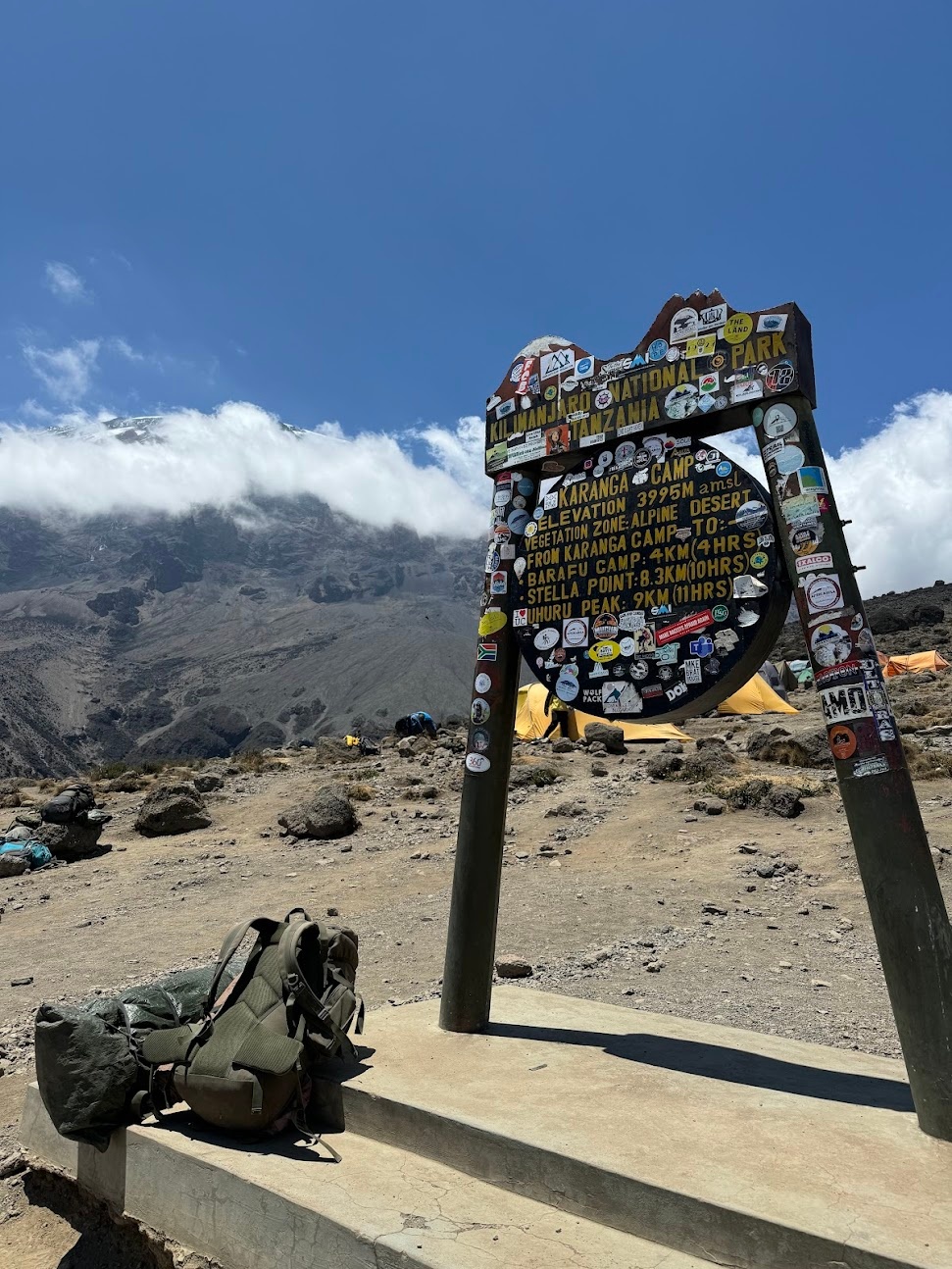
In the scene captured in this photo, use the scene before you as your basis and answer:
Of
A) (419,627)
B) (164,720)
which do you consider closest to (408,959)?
(164,720)

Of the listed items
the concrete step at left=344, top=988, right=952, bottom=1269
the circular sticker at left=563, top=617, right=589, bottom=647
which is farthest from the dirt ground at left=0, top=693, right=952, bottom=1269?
the circular sticker at left=563, top=617, right=589, bottom=647

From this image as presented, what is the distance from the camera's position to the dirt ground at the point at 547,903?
615 cm

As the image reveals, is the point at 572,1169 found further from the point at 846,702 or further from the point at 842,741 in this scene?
the point at 846,702

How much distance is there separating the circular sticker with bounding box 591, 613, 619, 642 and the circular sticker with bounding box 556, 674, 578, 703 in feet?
0.82

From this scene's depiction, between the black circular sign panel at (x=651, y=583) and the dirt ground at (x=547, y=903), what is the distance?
1.09 m

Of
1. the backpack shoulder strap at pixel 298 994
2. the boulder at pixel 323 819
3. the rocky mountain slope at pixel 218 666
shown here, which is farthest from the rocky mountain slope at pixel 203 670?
the backpack shoulder strap at pixel 298 994

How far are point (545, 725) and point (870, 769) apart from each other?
20.5m

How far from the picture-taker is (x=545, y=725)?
23625 millimetres

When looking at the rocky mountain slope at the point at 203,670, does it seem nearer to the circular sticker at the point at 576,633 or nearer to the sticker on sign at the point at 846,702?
the circular sticker at the point at 576,633

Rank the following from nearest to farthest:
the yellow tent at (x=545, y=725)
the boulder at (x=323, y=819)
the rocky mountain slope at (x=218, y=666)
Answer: the boulder at (x=323, y=819)
the yellow tent at (x=545, y=725)
the rocky mountain slope at (x=218, y=666)

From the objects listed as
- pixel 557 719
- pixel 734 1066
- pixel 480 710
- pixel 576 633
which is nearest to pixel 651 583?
pixel 576 633

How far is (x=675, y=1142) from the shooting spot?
3045 mm

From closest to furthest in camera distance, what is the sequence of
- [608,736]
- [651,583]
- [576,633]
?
[651,583] → [576,633] → [608,736]

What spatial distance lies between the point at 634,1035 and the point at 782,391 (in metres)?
3.23
